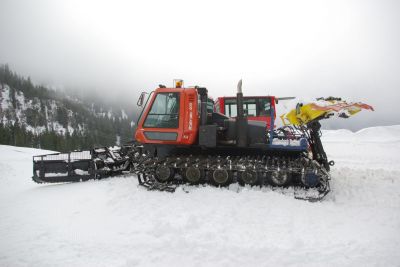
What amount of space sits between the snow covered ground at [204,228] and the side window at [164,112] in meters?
1.95

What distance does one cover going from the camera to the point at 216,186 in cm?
727

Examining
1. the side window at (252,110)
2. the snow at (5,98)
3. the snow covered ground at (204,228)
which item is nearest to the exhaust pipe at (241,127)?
the snow covered ground at (204,228)

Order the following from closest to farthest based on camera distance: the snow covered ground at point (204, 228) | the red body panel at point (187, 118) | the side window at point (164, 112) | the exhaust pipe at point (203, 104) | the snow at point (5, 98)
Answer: the snow covered ground at point (204, 228), the red body panel at point (187, 118), the side window at point (164, 112), the exhaust pipe at point (203, 104), the snow at point (5, 98)

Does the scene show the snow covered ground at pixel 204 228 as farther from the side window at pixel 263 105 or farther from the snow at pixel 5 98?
the snow at pixel 5 98

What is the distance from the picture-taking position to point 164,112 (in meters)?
7.82

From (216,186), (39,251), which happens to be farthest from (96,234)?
(216,186)

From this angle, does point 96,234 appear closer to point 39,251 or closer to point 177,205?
point 39,251

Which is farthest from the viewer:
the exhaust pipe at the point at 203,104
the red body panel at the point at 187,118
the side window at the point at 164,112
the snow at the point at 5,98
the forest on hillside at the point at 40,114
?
the snow at the point at 5,98

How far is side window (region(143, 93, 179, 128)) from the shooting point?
7.72m

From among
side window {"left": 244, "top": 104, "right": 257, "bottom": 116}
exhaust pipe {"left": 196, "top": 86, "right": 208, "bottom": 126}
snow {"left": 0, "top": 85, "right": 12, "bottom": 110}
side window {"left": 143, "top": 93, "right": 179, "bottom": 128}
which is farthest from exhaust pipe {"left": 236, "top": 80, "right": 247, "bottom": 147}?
snow {"left": 0, "top": 85, "right": 12, "bottom": 110}

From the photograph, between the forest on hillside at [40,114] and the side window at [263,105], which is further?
the forest on hillside at [40,114]

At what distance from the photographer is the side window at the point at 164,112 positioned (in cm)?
772

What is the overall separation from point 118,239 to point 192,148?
13.4 ft

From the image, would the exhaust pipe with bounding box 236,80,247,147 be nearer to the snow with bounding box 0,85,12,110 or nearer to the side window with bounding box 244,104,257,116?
the side window with bounding box 244,104,257,116
